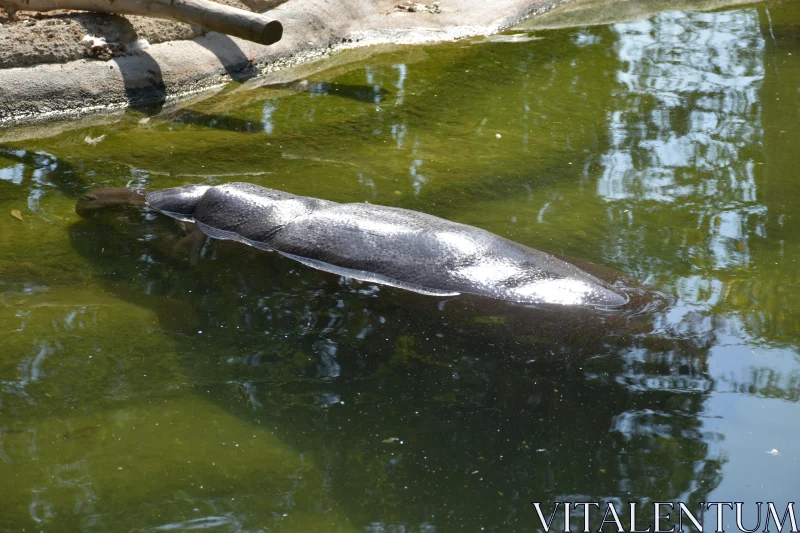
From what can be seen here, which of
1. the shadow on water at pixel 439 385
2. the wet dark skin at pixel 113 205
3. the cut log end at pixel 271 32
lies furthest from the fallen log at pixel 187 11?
the shadow on water at pixel 439 385

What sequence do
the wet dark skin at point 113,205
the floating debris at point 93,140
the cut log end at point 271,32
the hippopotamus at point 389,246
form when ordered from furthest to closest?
the cut log end at point 271,32
the floating debris at point 93,140
the wet dark skin at point 113,205
the hippopotamus at point 389,246

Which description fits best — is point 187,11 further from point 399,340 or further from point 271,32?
point 399,340

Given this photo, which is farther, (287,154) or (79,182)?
(287,154)

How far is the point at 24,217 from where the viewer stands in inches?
207

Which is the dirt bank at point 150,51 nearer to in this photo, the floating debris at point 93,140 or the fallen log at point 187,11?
the fallen log at point 187,11

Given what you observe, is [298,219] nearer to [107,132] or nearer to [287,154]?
[287,154]

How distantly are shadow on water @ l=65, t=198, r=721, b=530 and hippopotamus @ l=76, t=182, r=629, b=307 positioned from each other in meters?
0.10

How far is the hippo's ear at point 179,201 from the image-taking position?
5.34 metres

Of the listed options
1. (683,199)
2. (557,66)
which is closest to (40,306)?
(683,199)

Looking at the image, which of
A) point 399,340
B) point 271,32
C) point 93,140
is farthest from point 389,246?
point 271,32

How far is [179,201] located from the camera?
534 centimetres

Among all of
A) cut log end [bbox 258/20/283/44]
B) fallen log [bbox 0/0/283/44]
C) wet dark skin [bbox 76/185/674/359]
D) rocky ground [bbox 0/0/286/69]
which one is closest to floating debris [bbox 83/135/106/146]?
rocky ground [bbox 0/0/286/69]

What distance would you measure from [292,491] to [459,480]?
2.05 ft

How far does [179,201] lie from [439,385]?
2.42 metres
